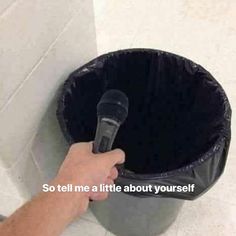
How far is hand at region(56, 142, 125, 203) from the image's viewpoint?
0.53 metres

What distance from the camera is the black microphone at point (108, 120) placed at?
1.76ft

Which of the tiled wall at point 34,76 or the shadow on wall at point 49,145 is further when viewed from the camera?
the shadow on wall at point 49,145

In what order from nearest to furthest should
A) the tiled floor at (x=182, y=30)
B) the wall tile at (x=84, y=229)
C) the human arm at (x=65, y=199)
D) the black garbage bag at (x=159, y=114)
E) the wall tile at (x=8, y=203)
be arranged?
the human arm at (x=65, y=199) < the black garbage bag at (x=159, y=114) < the wall tile at (x=8, y=203) < the wall tile at (x=84, y=229) < the tiled floor at (x=182, y=30)

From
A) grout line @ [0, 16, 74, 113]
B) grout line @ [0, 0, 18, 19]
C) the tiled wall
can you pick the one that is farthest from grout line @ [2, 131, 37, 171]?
grout line @ [0, 0, 18, 19]

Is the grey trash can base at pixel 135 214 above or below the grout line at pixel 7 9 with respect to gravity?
below

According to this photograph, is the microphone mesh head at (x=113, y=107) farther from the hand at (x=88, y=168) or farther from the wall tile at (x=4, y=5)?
the wall tile at (x=4, y=5)

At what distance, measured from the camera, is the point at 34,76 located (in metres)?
0.65

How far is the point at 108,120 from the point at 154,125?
44 centimetres

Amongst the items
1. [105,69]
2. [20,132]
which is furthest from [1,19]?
[105,69]

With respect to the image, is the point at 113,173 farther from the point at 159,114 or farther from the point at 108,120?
the point at 159,114

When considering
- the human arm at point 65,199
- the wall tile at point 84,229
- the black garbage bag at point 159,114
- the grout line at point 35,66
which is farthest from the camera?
the wall tile at point 84,229

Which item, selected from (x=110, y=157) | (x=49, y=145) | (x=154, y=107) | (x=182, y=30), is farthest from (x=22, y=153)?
(x=182, y=30)

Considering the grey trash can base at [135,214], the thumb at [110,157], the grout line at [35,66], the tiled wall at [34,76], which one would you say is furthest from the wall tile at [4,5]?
the grey trash can base at [135,214]

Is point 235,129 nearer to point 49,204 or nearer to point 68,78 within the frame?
point 68,78
